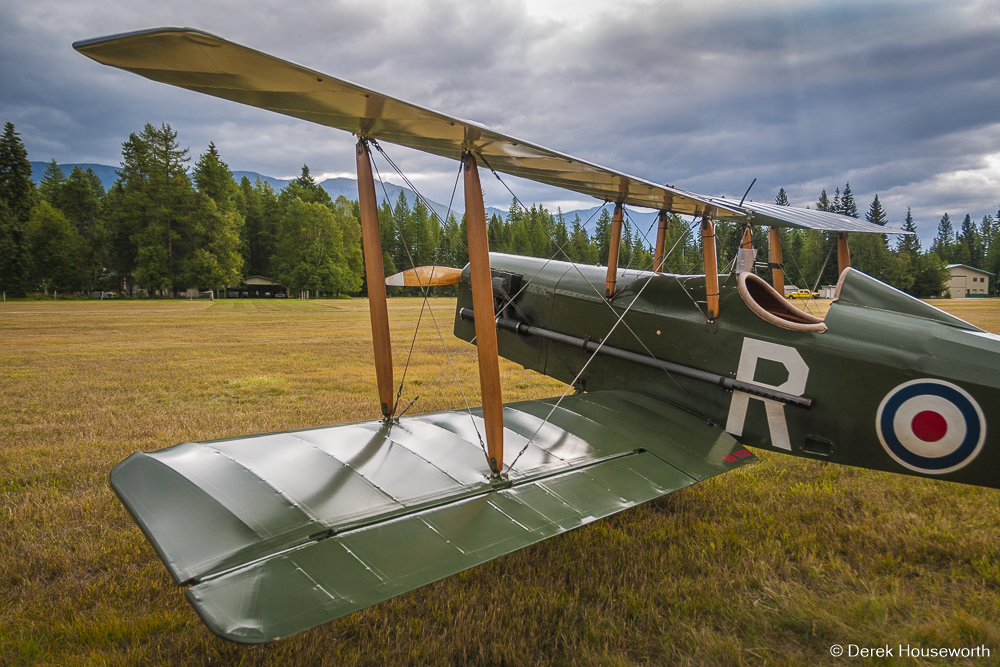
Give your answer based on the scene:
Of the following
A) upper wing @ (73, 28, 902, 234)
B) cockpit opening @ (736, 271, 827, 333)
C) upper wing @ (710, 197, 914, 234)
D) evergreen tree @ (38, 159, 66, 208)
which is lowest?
cockpit opening @ (736, 271, 827, 333)

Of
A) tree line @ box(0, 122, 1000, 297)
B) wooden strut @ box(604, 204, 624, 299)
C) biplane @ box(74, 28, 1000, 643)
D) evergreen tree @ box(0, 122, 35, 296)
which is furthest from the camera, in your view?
tree line @ box(0, 122, 1000, 297)

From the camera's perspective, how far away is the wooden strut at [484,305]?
2.66 m

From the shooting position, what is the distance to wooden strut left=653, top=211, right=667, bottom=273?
4.53 metres

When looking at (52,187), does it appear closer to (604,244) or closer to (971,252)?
(604,244)

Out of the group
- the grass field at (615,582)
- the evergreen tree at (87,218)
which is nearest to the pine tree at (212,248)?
the evergreen tree at (87,218)

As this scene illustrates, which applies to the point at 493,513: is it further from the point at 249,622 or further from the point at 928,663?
the point at 928,663

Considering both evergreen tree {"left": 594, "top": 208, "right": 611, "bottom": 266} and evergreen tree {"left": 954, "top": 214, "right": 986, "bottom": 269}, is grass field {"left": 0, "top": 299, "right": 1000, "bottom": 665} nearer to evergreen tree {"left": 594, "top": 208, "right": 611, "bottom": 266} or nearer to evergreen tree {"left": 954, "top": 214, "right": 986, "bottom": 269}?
evergreen tree {"left": 594, "top": 208, "right": 611, "bottom": 266}

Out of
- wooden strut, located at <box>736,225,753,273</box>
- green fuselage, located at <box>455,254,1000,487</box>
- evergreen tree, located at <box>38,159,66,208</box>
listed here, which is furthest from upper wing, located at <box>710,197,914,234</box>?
evergreen tree, located at <box>38,159,66,208</box>

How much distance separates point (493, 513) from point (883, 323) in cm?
286

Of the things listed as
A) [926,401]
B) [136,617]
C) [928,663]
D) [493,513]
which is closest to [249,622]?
[493,513]

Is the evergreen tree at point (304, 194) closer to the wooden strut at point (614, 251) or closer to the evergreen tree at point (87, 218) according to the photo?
the evergreen tree at point (87, 218)

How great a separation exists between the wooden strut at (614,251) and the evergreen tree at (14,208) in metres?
50.4

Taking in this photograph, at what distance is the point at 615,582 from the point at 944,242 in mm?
124760

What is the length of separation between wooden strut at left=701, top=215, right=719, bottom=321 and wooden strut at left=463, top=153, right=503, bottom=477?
6.32ft
